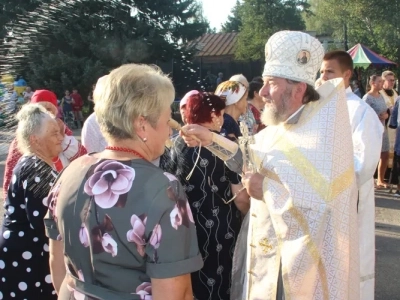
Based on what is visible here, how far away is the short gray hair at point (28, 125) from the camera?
2574 millimetres

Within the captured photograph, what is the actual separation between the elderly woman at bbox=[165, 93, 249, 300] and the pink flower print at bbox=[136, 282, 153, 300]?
4.06 feet

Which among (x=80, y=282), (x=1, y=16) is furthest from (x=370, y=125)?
(x=1, y=16)

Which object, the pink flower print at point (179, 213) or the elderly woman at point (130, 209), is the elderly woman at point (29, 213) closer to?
the elderly woman at point (130, 209)

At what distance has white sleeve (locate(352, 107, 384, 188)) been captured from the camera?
275cm

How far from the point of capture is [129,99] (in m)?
1.59

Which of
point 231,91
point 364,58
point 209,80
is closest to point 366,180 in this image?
point 209,80

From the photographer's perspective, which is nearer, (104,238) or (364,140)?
(104,238)

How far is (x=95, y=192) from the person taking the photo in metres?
1.60

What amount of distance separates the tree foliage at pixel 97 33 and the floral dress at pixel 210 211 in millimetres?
600

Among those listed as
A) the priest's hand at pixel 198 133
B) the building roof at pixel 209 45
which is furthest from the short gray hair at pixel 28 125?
the building roof at pixel 209 45

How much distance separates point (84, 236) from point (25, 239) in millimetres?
1134

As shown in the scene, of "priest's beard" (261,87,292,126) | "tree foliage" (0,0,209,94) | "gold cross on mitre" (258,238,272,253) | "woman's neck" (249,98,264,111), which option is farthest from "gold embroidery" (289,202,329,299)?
"woman's neck" (249,98,264,111)

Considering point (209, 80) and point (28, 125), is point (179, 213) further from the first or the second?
point (209, 80)

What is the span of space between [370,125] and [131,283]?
6.14ft
